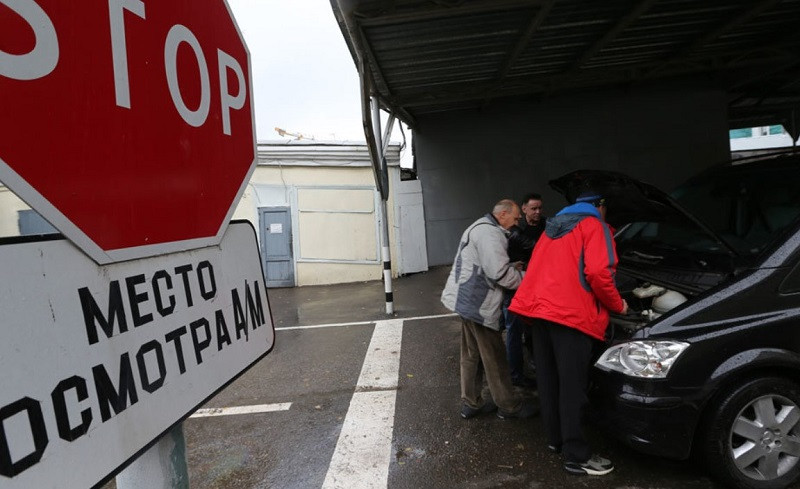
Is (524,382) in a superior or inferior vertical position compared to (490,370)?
inferior

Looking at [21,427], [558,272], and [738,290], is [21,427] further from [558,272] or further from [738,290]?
[738,290]

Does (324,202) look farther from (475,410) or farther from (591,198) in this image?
(591,198)

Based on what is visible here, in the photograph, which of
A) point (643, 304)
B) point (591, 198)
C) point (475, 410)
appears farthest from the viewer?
point (475, 410)

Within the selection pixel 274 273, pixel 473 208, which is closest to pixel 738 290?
pixel 473 208

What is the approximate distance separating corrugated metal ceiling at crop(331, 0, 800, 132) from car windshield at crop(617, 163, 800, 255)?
3.36 m

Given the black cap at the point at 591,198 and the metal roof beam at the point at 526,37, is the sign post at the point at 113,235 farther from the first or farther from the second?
the metal roof beam at the point at 526,37

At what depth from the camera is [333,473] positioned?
341cm

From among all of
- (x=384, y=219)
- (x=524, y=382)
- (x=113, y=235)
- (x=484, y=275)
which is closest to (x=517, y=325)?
(x=524, y=382)

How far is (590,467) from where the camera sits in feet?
10.5

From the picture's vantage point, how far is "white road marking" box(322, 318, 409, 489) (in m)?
3.35

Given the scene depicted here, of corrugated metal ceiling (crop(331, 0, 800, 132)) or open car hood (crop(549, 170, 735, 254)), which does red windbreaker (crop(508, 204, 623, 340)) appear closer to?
open car hood (crop(549, 170, 735, 254))

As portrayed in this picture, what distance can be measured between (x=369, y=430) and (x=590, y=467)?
5.71 feet

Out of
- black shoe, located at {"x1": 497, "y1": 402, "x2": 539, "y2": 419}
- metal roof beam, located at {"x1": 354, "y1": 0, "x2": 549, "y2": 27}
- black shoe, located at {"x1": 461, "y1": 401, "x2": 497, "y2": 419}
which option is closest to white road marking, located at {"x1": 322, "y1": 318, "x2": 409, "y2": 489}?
black shoe, located at {"x1": 461, "y1": 401, "x2": 497, "y2": 419}

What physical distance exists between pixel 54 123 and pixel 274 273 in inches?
459
